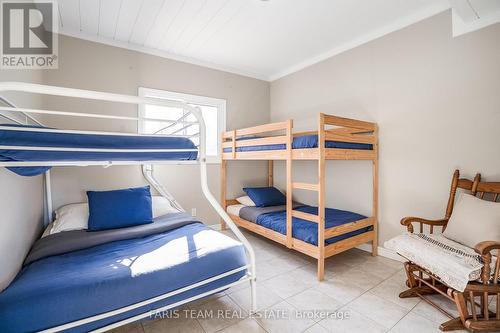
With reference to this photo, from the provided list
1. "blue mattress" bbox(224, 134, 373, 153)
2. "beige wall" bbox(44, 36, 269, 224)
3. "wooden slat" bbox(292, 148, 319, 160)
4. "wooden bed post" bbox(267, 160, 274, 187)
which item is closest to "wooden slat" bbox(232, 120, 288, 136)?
"blue mattress" bbox(224, 134, 373, 153)

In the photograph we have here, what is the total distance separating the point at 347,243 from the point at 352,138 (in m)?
1.06

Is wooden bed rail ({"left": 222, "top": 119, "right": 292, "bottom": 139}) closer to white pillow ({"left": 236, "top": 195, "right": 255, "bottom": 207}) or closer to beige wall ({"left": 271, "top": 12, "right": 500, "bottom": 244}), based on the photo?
white pillow ({"left": 236, "top": 195, "right": 255, "bottom": 207})

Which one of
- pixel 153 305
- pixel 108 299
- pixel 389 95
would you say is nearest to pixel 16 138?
pixel 108 299

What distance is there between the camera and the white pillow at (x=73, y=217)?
2109 millimetres

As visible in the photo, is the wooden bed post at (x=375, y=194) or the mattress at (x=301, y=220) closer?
the mattress at (x=301, y=220)

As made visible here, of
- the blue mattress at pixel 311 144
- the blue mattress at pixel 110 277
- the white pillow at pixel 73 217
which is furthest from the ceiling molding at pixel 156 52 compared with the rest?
the blue mattress at pixel 110 277

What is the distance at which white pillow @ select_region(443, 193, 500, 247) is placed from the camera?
1.66m

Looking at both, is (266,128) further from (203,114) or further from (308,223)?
(203,114)

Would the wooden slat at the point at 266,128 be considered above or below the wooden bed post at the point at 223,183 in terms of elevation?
above

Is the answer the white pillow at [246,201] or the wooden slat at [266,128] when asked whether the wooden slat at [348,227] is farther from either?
the white pillow at [246,201]

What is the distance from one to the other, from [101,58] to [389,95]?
11.0ft

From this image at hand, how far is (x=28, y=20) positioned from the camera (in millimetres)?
2156

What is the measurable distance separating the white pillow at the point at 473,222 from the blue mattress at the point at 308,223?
807 mm

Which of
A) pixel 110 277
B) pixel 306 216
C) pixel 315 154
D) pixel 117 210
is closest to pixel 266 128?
pixel 315 154
